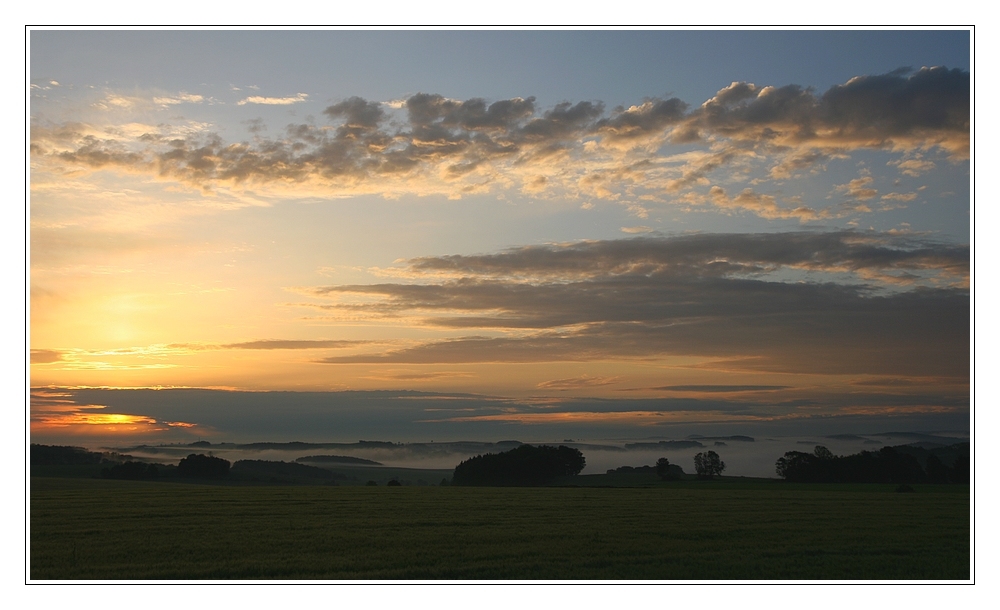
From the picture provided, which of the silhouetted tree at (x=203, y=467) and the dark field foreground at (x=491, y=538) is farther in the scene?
the silhouetted tree at (x=203, y=467)

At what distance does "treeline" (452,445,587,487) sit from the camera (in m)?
34.6

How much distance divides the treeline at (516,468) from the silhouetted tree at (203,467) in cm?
1037

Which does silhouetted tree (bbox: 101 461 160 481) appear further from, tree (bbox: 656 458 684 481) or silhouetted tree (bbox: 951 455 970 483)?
silhouetted tree (bbox: 951 455 970 483)

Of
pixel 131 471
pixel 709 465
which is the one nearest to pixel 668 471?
pixel 709 465

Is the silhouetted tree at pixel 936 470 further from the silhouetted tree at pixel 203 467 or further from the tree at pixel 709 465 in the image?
the silhouetted tree at pixel 203 467

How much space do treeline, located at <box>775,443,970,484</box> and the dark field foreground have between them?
582cm

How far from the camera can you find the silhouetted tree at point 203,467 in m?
33.3

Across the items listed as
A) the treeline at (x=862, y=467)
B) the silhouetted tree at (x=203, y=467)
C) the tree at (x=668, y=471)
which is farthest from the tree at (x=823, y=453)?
the silhouetted tree at (x=203, y=467)

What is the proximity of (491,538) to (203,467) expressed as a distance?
901 inches

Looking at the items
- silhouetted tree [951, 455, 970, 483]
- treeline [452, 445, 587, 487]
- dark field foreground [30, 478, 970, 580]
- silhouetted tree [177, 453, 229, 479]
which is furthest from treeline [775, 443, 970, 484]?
silhouetted tree [177, 453, 229, 479]

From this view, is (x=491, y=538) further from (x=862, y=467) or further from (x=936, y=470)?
(x=862, y=467)

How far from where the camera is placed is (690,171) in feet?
60.0

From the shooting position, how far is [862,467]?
34344 millimetres
